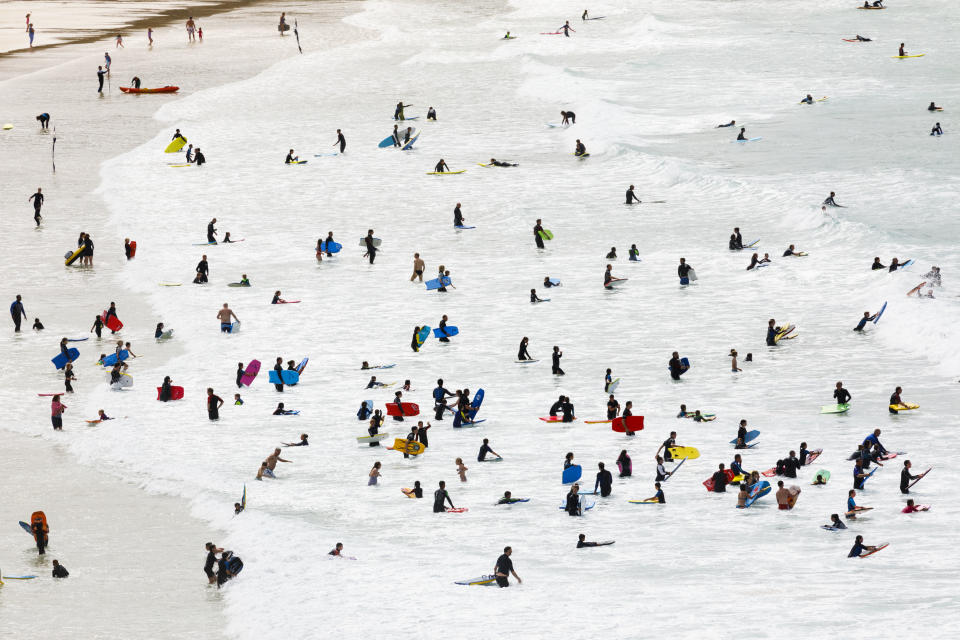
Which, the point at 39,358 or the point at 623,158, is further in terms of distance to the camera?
the point at 623,158

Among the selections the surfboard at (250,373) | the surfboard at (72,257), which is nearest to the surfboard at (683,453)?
the surfboard at (250,373)

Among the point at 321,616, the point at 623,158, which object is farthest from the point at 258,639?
the point at 623,158

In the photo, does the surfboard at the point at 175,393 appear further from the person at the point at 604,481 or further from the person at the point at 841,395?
the person at the point at 841,395

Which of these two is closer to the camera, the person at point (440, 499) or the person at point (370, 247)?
the person at point (440, 499)

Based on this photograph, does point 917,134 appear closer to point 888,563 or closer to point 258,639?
point 888,563

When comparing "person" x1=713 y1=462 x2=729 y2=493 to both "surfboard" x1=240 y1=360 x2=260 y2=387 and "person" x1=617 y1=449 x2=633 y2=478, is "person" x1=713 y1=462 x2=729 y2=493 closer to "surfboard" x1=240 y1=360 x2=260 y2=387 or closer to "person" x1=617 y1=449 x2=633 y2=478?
"person" x1=617 y1=449 x2=633 y2=478

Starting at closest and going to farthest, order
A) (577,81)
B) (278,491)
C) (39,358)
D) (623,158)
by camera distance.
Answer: (278,491) → (39,358) → (623,158) → (577,81)
